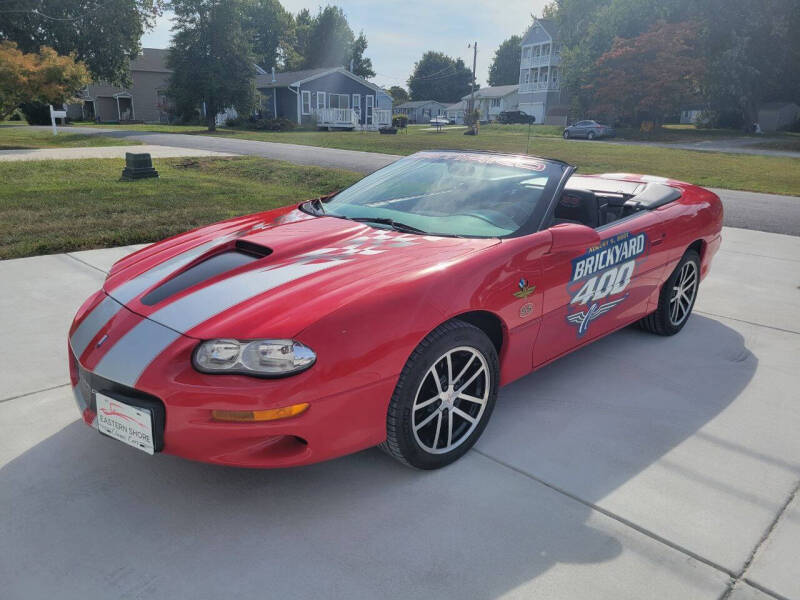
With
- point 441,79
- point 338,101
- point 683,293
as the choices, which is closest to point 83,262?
point 683,293

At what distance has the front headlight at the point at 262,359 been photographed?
83.8 inches

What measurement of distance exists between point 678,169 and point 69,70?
59.4ft

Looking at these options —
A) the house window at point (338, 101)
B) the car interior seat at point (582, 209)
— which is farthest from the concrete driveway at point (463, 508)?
the house window at point (338, 101)

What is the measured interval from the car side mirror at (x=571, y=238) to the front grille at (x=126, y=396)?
74.1 inches

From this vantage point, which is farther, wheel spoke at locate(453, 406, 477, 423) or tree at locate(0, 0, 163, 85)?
tree at locate(0, 0, 163, 85)

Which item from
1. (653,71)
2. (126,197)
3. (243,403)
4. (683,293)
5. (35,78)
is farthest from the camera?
(653,71)

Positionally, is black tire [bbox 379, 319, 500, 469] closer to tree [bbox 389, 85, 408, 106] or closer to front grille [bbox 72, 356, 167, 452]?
front grille [bbox 72, 356, 167, 452]

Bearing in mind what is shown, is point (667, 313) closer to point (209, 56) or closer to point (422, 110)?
point (209, 56)

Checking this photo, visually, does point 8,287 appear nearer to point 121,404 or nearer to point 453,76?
point 121,404

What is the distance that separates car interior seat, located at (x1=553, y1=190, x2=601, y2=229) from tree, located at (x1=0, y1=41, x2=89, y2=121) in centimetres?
1856

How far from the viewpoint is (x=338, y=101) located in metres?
45.4

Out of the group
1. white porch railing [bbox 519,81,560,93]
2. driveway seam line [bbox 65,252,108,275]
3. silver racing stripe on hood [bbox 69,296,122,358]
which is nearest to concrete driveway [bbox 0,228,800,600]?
silver racing stripe on hood [bbox 69,296,122,358]

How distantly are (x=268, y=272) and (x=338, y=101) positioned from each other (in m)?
45.4

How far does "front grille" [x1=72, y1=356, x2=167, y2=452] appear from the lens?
2.14 metres
